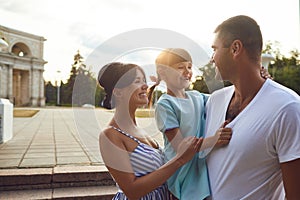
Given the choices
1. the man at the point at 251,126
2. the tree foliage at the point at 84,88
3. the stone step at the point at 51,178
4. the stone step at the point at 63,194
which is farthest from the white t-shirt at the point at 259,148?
the stone step at the point at 51,178

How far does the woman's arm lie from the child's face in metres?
0.30

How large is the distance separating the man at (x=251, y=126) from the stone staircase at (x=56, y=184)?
2.58 meters

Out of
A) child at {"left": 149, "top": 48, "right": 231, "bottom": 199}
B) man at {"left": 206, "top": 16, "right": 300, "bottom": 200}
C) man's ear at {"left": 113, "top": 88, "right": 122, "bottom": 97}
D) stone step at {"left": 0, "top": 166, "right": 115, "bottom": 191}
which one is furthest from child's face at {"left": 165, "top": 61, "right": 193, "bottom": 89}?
stone step at {"left": 0, "top": 166, "right": 115, "bottom": 191}

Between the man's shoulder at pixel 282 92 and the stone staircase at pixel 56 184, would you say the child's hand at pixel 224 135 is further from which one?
the stone staircase at pixel 56 184

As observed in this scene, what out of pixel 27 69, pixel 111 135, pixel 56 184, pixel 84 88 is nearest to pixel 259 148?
pixel 111 135

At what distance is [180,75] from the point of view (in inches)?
53.9

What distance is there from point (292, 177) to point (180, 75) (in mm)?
648

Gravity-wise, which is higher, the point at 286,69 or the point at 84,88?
the point at 286,69

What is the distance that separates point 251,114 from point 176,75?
1.34 feet

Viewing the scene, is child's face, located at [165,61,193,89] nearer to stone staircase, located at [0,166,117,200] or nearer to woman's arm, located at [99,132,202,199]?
woman's arm, located at [99,132,202,199]

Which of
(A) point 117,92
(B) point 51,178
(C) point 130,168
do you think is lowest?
(B) point 51,178

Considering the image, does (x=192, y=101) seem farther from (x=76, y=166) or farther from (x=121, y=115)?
(x=76, y=166)

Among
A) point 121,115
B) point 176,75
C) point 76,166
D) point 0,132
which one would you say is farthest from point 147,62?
point 0,132

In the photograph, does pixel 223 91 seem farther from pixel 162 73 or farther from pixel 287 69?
pixel 287 69
